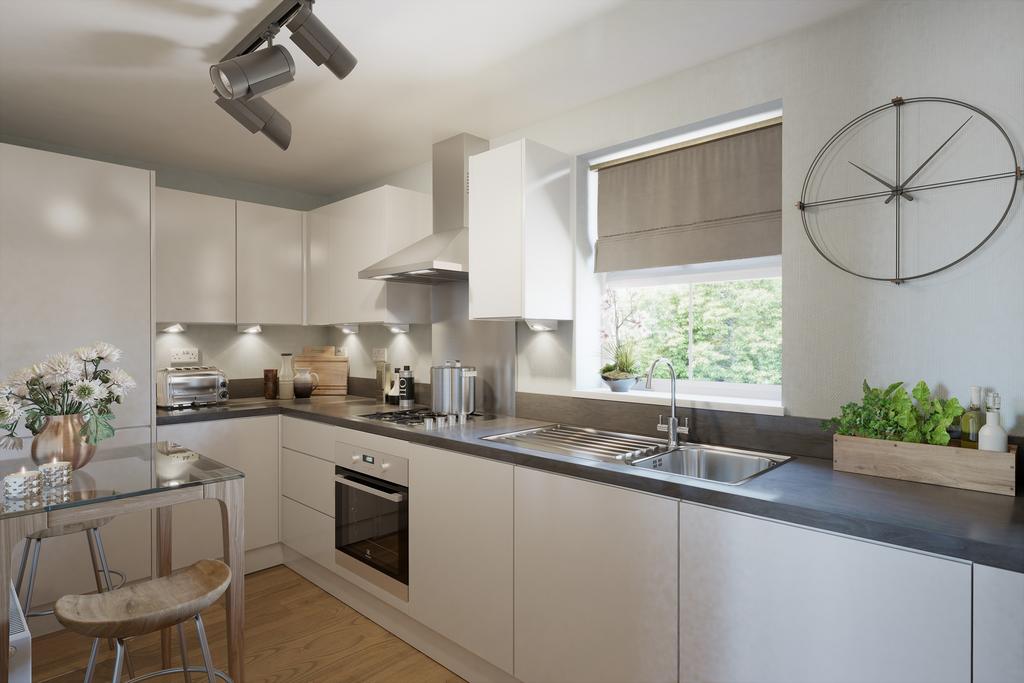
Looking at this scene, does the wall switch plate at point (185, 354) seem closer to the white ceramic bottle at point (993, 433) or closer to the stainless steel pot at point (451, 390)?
the stainless steel pot at point (451, 390)

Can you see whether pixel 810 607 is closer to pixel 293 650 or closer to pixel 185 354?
pixel 293 650

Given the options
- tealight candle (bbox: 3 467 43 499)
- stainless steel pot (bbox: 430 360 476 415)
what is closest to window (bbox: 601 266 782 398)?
stainless steel pot (bbox: 430 360 476 415)

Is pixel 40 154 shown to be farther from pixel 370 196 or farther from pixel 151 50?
pixel 370 196

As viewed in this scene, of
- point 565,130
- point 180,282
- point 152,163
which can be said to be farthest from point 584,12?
point 152,163

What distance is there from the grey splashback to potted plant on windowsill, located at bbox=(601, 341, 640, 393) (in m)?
0.55

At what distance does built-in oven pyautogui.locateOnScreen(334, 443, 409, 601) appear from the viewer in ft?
8.38

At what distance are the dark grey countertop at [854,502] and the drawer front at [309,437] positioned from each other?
1096 millimetres

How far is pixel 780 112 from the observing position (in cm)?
218

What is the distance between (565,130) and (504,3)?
0.93m

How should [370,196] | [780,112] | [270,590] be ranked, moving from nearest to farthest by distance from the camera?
[780,112] → [270,590] → [370,196]

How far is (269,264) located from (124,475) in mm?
2224

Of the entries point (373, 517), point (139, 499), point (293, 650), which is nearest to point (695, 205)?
point (373, 517)

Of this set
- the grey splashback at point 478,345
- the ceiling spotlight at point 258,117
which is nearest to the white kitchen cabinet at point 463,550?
the grey splashback at point 478,345

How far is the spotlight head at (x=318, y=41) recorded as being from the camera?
182 centimetres
